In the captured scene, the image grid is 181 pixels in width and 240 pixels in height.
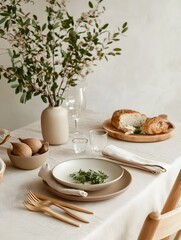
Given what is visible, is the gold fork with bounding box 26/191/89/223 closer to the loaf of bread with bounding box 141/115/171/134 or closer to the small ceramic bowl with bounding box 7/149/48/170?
the small ceramic bowl with bounding box 7/149/48/170

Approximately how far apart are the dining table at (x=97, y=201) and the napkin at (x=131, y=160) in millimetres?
20

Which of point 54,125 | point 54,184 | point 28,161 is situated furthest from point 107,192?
point 54,125

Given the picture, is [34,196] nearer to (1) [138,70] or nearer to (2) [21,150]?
(2) [21,150]

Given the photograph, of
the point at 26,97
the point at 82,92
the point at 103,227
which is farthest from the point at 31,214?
the point at 82,92

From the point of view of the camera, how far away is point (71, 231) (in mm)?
1127

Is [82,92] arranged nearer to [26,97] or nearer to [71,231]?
[26,97]

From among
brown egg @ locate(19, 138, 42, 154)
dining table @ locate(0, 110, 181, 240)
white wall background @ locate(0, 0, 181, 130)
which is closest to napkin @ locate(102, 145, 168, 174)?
dining table @ locate(0, 110, 181, 240)

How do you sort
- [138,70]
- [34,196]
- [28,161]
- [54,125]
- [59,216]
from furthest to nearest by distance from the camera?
[138,70]
[54,125]
[28,161]
[34,196]
[59,216]

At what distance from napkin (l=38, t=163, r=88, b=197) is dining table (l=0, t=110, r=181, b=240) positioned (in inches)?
1.1

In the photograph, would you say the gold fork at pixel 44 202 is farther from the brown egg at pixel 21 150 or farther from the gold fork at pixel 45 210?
the brown egg at pixel 21 150

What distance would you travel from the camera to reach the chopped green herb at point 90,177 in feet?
4.48

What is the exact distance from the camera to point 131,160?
1557 millimetres

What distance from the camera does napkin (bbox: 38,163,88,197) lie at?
50.0 inches

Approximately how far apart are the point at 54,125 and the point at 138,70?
49.7 inches
